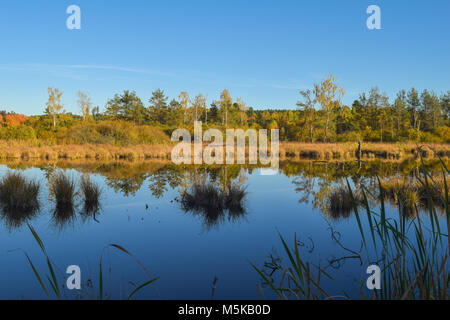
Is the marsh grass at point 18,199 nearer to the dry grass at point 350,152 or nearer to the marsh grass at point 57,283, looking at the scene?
the marsh grass at point 57,283

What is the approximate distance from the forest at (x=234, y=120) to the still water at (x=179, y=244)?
19.9 meters

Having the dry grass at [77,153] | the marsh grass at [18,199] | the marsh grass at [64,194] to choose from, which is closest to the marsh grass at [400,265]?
the marsh grass at [64,194]

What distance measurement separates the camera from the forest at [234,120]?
28250mm

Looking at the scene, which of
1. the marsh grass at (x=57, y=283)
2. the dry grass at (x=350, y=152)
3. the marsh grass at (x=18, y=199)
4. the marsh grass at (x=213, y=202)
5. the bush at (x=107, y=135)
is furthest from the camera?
the bush at (x=107, y=135)

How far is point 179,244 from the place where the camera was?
5020 mm

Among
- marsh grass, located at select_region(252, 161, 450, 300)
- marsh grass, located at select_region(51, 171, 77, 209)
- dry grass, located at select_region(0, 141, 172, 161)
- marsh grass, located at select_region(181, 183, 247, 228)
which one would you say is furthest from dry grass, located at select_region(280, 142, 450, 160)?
marsh grass, located at select_region(252, 161, 450, 300)

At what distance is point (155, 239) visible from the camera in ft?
17.3

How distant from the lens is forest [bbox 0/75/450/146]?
28.2 meters

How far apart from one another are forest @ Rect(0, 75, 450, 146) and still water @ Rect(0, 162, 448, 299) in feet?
65.3

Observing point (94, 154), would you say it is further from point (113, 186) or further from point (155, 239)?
point (155, 239)

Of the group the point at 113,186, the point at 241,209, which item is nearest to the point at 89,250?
the point at 241,209

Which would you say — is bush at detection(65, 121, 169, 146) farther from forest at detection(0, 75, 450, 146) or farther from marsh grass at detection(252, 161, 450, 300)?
marsh grass at detection(252, 161, 450, 300)

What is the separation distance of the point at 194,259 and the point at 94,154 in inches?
742
